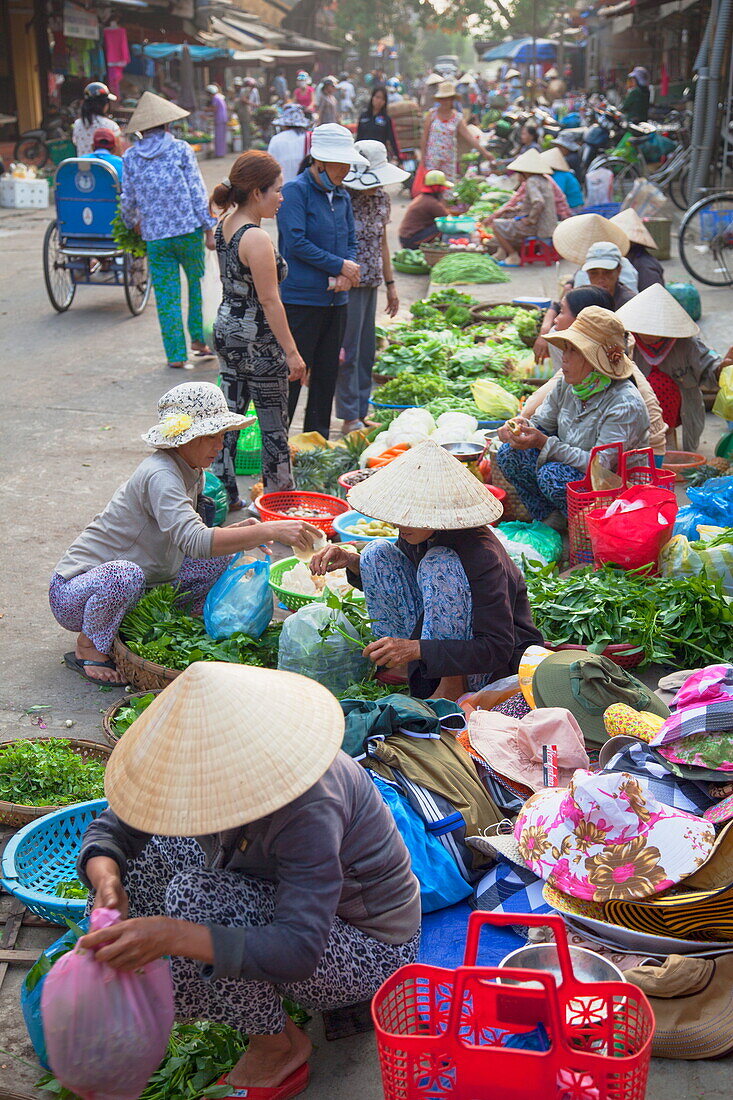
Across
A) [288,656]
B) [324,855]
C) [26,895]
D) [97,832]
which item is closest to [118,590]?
[288,656]

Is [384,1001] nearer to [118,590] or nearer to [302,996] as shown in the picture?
[302,996]

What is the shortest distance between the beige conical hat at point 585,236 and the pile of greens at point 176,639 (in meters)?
3.74

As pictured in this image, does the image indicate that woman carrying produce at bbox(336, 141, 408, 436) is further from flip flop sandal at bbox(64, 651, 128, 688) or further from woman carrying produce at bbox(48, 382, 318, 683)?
flip flop sandal at bbox(64, 651, 128, 688)

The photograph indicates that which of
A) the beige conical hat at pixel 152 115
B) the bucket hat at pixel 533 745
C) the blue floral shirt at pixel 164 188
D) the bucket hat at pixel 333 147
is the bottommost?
the bucket hat at pixel 533 745

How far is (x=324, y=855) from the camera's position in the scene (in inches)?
76.2

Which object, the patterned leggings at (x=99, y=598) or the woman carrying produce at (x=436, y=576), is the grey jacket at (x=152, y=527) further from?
the woman carrying produce at (x=436, y=576)

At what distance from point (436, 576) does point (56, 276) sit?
24.3ft

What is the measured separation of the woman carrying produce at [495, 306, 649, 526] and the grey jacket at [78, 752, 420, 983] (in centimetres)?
264

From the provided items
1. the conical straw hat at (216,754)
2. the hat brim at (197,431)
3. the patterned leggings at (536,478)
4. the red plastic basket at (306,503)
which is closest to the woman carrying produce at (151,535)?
the hat brim at (197,431)

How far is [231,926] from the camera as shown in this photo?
200 cm

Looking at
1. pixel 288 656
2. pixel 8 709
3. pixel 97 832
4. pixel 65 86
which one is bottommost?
pixel 8 709

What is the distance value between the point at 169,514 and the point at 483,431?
2.28m

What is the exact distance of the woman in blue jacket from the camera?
5211 mm

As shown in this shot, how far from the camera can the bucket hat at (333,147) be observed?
203 inches
